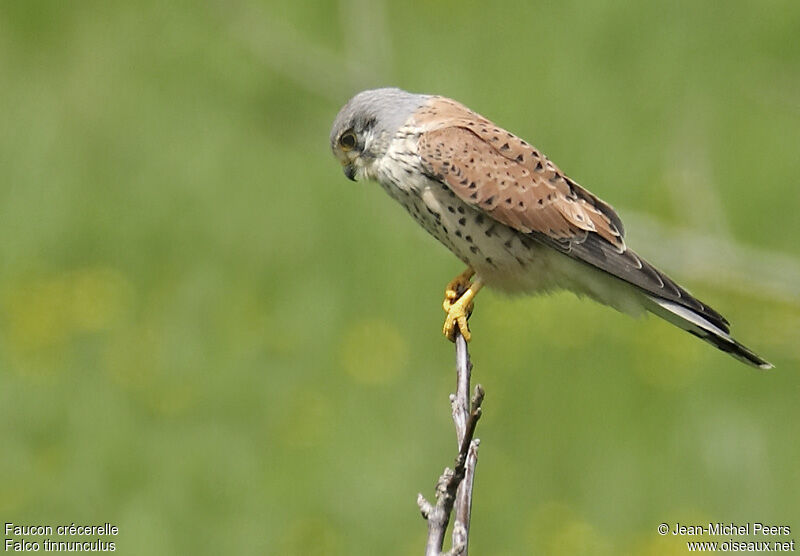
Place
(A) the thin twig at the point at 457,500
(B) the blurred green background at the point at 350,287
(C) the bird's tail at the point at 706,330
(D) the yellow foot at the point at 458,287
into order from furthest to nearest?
(B) the blurred green background at the point at 350,287 → (D) the yellow foot at the point at 458,287 → (C) the bird's tail at the point at 706,330 → (A) the thin twig at the point at 457,500

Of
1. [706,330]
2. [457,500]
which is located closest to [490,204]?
[706,330]

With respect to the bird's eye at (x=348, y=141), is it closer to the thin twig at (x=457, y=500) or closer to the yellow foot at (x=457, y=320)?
the yellow foot at (x=457, y=320)

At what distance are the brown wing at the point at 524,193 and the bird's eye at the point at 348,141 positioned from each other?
27 cm

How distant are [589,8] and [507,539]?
15.1ft

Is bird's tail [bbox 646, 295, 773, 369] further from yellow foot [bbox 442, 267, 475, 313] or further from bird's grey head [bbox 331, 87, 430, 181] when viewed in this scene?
bird's grey head [bbox 331, 87, 430, 181]

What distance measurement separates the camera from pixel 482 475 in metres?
7.51

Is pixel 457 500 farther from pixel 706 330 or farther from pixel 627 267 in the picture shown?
pixel 627 267

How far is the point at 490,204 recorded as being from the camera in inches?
213

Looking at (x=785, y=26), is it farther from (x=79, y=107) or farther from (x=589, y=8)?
(x=79, y=107)

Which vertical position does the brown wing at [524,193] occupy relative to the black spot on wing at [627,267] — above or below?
above

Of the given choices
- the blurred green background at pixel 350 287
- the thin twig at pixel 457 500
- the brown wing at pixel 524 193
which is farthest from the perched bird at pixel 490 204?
the blurred green background at pixel 350 287

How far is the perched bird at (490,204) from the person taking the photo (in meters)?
5.41

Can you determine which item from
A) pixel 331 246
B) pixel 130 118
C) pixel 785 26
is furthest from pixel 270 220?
pixel 785 26

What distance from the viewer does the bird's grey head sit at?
5570 mm
